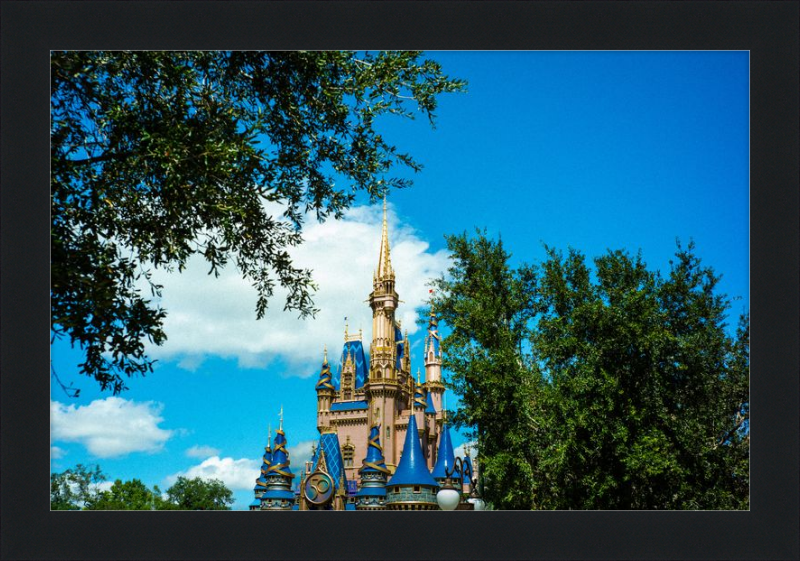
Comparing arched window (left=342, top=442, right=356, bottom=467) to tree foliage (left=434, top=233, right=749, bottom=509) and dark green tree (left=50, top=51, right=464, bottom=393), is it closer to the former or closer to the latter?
tree foliage (left=434, top=233, right=749, bottom=509)

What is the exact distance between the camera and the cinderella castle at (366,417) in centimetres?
4756

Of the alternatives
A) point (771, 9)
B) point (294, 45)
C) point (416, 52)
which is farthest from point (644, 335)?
point (294, 45)

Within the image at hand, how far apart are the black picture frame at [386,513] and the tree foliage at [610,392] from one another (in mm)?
5399

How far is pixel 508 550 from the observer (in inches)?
478

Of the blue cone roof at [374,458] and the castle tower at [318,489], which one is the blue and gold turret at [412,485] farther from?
the castle tower at [318,489]

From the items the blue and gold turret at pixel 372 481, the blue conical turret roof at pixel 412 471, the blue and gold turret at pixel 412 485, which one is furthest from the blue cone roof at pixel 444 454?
the blue and gold turret at pixel 372 481

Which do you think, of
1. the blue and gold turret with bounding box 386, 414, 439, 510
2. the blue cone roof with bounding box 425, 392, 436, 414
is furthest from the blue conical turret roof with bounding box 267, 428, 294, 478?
the blue cone roof with bounding box 425, 392, 436, 414

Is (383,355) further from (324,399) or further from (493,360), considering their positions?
(493,360)

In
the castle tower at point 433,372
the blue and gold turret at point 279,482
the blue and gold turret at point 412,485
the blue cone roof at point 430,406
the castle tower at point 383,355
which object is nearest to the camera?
the blue and gold turret at point 412,485

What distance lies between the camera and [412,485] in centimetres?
3616

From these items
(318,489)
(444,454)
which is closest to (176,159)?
(444,454)

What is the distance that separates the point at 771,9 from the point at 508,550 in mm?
9992

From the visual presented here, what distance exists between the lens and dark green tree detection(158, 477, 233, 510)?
148ft

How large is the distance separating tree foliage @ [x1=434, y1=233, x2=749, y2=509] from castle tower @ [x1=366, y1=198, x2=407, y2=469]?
3480 centimetres
